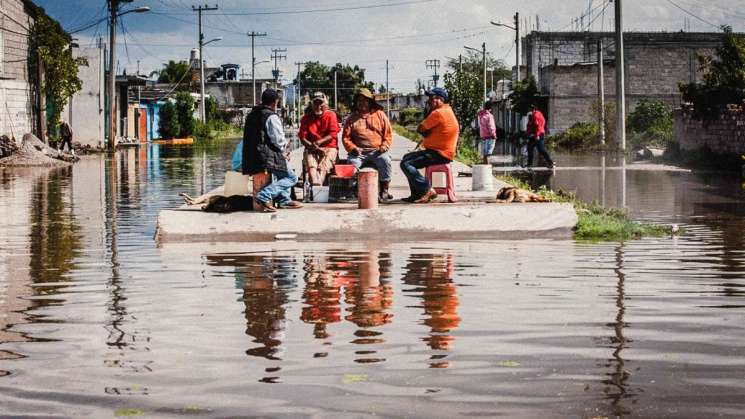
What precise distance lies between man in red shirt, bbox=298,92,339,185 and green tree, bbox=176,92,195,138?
5729 cm

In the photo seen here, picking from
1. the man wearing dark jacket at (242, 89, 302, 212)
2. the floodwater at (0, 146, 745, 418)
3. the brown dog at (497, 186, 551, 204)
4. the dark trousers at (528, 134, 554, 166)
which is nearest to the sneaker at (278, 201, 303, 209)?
the man wearing dark jacket at (242, 89, 302, 212)

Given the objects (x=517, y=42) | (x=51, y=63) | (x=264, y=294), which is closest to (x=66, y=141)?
(x=51, y=63)

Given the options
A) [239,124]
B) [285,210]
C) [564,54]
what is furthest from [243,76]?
[285,210]

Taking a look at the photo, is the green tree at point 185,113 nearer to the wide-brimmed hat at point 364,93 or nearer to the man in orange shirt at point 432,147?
the wide-brimmed hat at point 364,93

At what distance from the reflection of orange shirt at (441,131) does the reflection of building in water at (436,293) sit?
432 cm

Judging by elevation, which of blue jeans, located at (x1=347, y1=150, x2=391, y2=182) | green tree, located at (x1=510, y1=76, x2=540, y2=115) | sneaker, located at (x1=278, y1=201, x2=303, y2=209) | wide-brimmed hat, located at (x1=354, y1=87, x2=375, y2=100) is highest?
green tree, located at (x1=510, y1=76, x2=540, y2=115)

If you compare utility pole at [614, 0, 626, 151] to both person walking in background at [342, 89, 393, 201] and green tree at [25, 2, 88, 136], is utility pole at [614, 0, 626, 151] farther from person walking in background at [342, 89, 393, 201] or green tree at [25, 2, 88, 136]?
person walking in background at [342, 89, 393, 201]

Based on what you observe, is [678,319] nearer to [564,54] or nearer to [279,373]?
[279,373]

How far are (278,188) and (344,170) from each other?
168 centimetres

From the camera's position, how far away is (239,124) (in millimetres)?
111188

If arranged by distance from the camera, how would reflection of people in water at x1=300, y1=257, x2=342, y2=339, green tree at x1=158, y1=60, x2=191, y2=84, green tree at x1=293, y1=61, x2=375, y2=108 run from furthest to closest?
green tree at x1=293, y1=61, x2=375, y2=108
green tree at x1=158, y1=60, x2=191, y2=84
reflection of people in water at x1=300, y1=257, x2=342, y2=339

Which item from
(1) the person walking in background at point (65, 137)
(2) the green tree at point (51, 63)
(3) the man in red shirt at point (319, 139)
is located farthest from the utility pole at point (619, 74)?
(3) the man in red shirt at point (319, 139)

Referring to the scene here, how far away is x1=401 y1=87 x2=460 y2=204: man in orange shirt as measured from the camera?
17000 mm

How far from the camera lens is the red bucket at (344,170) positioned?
1709 cm
